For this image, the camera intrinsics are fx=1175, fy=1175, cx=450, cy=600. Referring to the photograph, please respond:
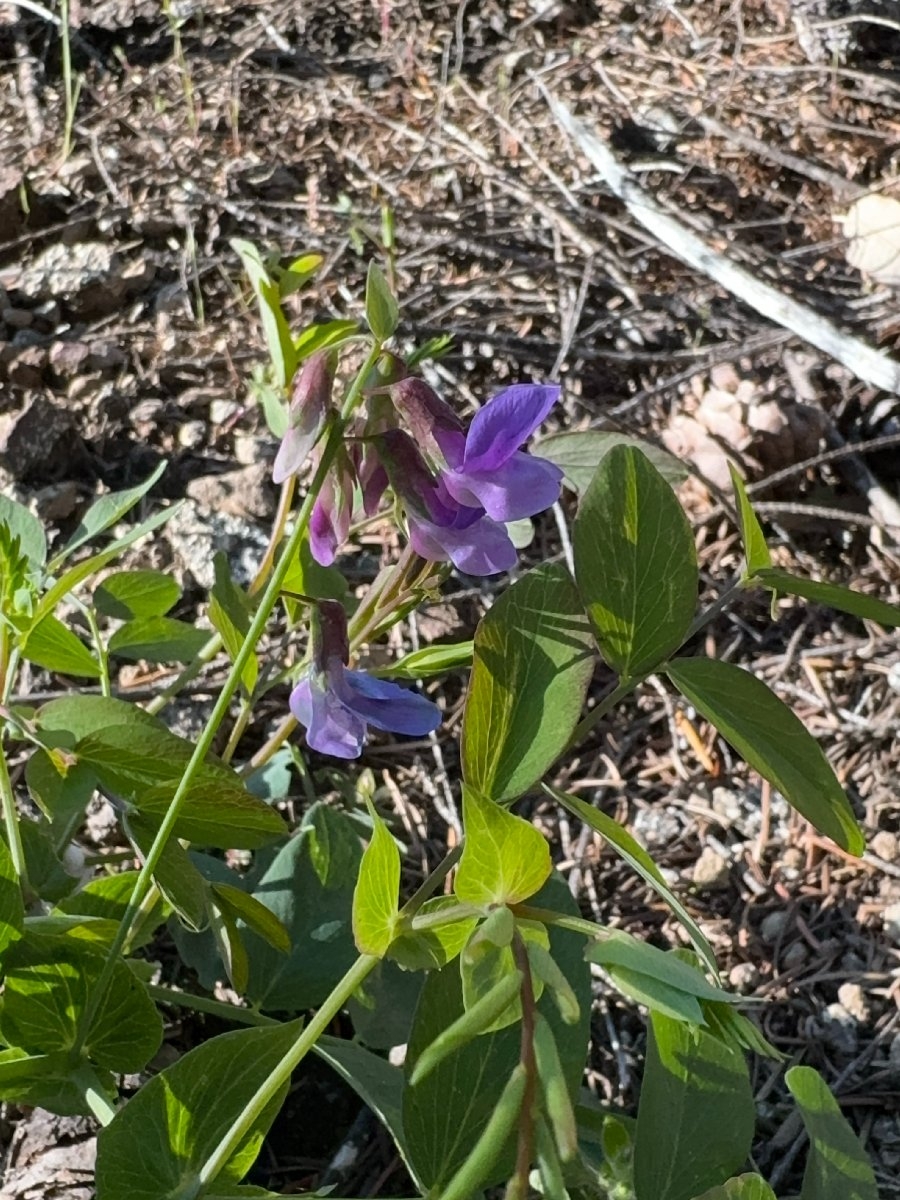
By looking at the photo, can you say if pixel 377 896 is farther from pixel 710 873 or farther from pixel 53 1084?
pixel 710 873

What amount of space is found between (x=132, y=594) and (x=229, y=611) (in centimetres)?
22

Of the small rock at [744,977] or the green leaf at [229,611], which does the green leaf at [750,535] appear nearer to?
the green leaf at [229,611]

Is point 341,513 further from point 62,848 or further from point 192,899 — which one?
point 62,848

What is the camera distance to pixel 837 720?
5.64 ft

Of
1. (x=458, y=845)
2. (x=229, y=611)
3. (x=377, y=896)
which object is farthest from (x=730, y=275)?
(x=377, y=896)

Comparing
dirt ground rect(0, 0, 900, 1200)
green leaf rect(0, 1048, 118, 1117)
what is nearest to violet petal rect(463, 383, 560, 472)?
green leaf rect(0, 1048, 118, 1117)

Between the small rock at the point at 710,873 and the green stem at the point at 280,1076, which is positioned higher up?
the green stem at the point at 280,1076

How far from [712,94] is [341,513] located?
2.07m

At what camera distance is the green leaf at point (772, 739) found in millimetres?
918

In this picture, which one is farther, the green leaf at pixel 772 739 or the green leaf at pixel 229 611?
the green leaf at pixel 229 611

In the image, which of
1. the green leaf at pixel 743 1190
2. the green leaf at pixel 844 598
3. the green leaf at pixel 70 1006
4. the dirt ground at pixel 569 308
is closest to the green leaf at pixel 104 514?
the green leaf at pixel 70 1006

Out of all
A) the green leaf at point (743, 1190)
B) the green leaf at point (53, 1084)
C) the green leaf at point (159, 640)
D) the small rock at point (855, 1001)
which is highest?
the green leaf at point (743, 1190)

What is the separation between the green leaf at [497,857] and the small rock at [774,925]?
0.85 meters

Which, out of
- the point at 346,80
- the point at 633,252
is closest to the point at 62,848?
the point at 633,252
